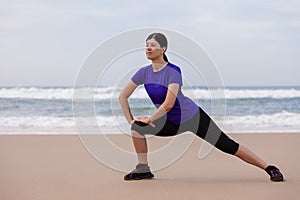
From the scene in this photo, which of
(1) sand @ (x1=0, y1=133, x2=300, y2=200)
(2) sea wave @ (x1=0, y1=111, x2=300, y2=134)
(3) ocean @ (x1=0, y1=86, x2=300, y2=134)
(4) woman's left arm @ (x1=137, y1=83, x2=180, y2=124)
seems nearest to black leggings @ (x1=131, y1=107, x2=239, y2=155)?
(4) woman's left arm @ (x1=137, y1=83, x2=180, y2=124)

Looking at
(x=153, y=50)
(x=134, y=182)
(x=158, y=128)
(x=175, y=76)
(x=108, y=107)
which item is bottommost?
(x=108, y=107)

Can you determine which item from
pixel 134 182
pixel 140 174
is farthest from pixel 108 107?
pixel 134 182

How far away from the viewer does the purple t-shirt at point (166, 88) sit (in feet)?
16.1

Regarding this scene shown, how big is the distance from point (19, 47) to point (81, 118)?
12917 mm

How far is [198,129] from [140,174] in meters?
0.66

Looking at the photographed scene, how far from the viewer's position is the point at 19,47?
68.4 feet

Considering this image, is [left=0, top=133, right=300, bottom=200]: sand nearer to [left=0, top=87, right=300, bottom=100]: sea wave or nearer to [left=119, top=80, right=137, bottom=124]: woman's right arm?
[left=119, top=80, right=137, bottom=124]: woman's right arm

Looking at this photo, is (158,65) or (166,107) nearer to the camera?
(166,107)

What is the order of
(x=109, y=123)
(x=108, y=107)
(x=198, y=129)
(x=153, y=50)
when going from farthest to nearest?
(x=108, y=107), (x=109, y=123), (x=198, y=129), (x=153, y=50)

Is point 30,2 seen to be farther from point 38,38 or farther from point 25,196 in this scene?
point 25,196

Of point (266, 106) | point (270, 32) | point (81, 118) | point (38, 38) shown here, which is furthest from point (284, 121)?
point (38, 38)

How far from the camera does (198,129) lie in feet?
16.6

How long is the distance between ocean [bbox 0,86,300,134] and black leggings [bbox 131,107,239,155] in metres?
5.62

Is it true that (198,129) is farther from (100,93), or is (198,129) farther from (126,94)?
(100,93)
